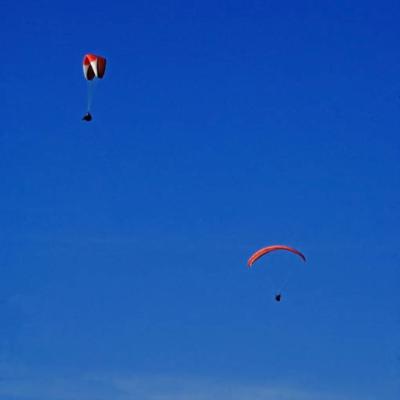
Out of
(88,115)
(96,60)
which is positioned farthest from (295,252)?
(96,60)

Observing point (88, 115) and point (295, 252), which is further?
point (295, 252)

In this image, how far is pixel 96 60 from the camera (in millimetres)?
60531

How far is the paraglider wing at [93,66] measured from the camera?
2371 inches

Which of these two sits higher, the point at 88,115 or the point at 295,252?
the point at 88,115

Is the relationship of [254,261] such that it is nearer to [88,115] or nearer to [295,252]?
[295,252]

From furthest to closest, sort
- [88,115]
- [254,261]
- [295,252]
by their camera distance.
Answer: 1. [254,261]
2. [295,252]
3. [88,115]

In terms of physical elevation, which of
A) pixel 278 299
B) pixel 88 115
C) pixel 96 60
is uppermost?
pixel 96 60

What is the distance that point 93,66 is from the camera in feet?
198

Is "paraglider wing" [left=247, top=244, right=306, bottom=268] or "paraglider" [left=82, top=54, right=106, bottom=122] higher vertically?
"paraglider" [left=82, top=54, right=106, bottom=122]

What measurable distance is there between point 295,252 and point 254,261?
6.11m

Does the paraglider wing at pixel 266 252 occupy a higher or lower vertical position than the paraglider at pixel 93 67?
lower

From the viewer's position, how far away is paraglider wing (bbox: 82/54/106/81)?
60.2 meters

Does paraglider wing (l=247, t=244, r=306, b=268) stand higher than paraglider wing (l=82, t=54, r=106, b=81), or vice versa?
paraglider wing (l=82, t=54, r=106, b=81)

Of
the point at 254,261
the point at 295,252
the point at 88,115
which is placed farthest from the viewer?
the point at 254,261
